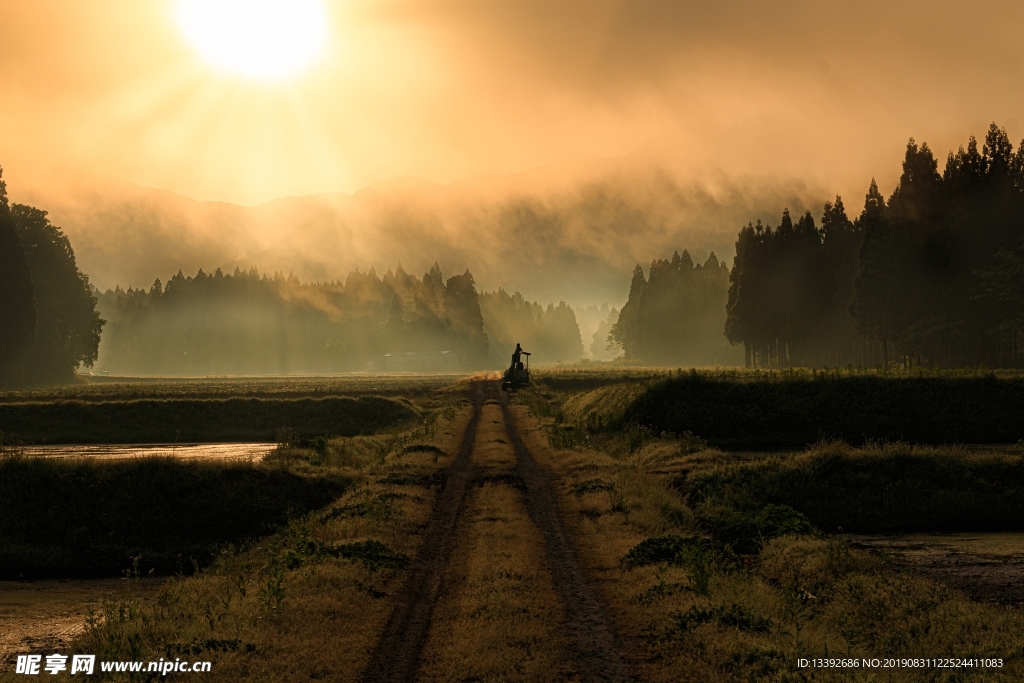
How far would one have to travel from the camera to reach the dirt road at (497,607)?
1212cm

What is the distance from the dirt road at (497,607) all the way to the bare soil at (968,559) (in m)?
8.17

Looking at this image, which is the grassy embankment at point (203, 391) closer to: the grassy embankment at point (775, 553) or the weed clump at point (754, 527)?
the grassy embankment at point (775, 553)

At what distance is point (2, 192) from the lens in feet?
341

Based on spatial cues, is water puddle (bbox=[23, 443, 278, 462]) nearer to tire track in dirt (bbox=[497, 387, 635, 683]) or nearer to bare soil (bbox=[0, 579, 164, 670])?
bare soil (bbox=[0, 579, 164, 670])

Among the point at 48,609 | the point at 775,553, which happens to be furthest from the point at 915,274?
the point at 48,609

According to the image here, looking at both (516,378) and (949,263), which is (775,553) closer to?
(516,378)

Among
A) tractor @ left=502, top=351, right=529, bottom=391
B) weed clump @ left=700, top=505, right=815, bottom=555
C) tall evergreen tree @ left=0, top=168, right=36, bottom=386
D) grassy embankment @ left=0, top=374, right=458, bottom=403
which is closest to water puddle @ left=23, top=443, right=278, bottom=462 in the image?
grassy embankment @ left=0, top=374, right=458, bottom=403

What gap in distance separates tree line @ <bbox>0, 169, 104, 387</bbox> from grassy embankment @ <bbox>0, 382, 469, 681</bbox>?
8859cm

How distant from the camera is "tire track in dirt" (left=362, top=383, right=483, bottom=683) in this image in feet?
40.0

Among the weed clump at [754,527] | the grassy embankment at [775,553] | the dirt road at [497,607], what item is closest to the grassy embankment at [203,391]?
the grassy embankment at [775,553]

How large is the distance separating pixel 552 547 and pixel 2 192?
353 feet

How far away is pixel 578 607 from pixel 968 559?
37.6 feet

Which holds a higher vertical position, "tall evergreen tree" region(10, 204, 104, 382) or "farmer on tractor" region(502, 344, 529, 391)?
"tall evergreen tree" region(10, 204, 104, 382)

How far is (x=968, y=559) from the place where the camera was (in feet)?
68.2
